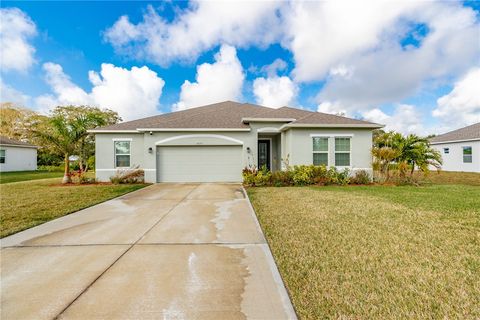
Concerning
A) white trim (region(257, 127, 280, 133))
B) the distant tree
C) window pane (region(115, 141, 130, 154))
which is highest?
the distant tree

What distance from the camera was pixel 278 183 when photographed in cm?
1108

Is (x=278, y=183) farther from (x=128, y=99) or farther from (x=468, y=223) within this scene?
(x=128, y=99)

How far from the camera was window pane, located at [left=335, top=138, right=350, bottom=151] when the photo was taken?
1214 centimetres

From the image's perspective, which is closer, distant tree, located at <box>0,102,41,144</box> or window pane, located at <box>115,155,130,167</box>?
window pane, located at <box>115,155,130,167</box>

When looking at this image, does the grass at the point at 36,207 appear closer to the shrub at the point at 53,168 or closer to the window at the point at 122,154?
→ the window at the point at 122,154

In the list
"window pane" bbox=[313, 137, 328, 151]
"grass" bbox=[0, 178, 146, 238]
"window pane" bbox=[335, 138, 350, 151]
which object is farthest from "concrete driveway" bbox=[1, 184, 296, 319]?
"window pane" bbox=[335, 138, 350, 151]

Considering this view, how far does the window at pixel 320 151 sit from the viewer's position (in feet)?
39.6

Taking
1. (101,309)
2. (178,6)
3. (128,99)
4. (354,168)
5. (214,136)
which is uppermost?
(178,6)

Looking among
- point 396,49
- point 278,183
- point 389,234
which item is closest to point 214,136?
point 278,183

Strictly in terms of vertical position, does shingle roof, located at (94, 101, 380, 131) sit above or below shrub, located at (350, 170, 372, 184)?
above

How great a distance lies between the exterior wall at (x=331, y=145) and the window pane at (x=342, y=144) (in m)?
0.18

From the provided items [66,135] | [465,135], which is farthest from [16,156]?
[465,135]

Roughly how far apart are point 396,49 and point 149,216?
61.2ft

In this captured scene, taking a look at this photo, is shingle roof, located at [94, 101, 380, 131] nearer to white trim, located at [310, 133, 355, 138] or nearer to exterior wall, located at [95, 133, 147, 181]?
exterior wall, located at [95, 133, 147, 181]
